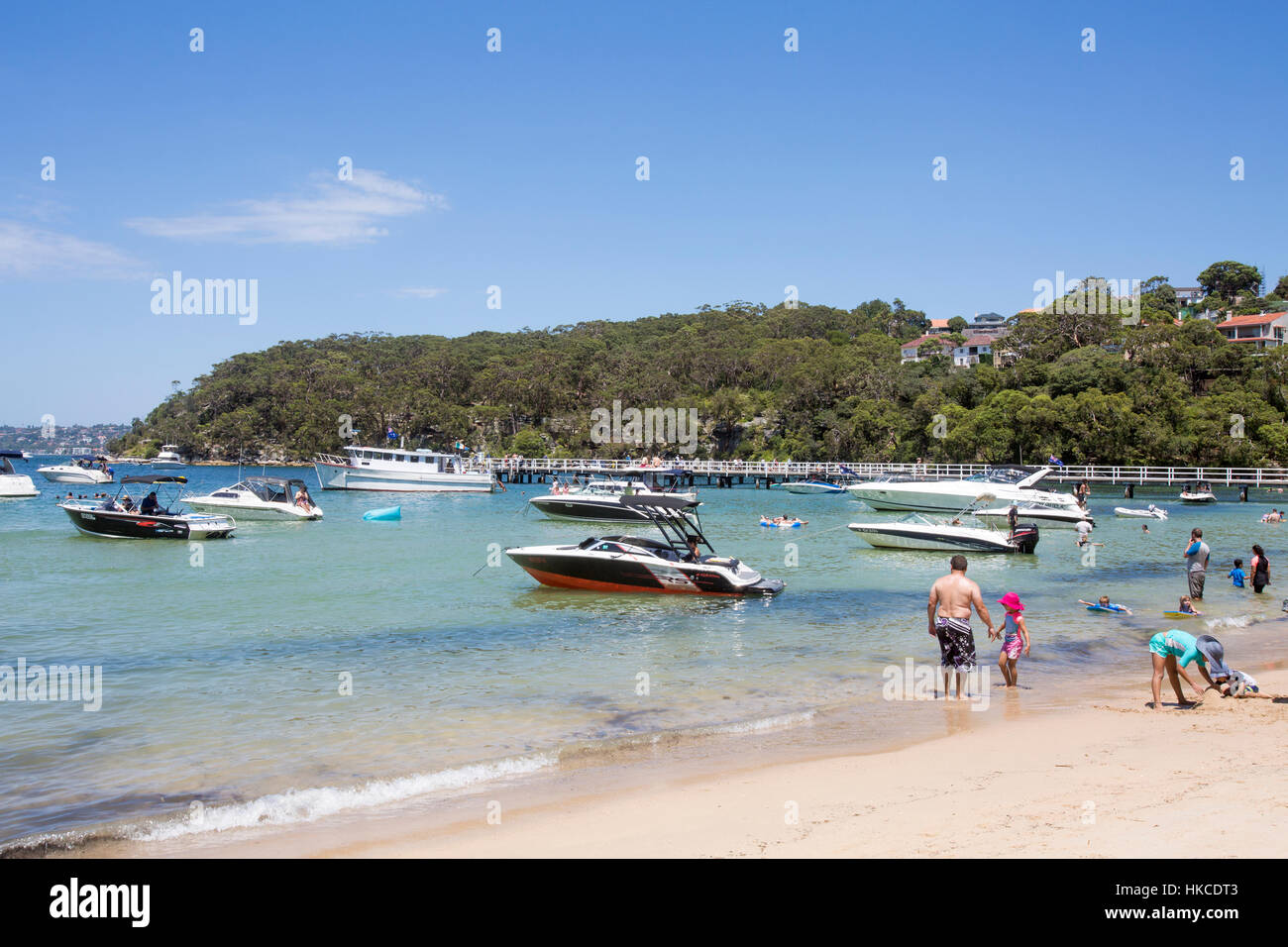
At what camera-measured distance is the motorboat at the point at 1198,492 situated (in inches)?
2094

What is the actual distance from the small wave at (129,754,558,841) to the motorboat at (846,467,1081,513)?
110 feet

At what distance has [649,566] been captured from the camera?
1903 cm

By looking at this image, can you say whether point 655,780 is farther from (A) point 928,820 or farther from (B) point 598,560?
(B) point 598,560

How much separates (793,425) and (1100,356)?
3272 cm

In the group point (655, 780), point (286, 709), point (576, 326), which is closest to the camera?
point (655, 780)

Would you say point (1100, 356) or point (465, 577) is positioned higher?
point (1100, 356)

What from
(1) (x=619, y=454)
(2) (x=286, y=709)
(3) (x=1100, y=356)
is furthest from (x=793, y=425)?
(2) (x=286, y=709)

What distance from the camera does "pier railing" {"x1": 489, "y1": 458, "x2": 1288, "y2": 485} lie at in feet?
202

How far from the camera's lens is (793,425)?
10144 cm
